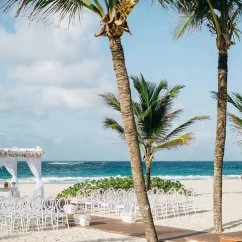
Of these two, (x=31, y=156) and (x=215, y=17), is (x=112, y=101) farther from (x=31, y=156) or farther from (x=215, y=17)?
(x=215, y=17)

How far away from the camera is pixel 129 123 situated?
25.6 ft

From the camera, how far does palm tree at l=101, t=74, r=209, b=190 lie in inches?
764

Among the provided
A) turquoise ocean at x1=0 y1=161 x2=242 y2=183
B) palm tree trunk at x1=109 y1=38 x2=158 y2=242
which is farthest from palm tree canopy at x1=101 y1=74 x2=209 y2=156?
turquoise ocean at x1=0 y1=161 x2=242 y2=183

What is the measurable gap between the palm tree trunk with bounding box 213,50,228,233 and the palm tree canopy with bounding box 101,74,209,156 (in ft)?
27.7

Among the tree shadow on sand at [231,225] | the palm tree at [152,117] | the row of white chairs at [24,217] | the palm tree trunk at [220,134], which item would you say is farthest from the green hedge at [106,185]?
the palm tree trunk at [220,134]

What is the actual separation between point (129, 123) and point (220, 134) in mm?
3585

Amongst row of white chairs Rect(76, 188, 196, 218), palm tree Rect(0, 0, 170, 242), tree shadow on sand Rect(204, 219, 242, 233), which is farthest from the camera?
row of white chairs Rect(76, 188, 196, 218)

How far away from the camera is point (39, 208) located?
12133mm

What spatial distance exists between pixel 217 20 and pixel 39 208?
649 centimetres

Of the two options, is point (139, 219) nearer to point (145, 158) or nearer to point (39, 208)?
point (39, 208)

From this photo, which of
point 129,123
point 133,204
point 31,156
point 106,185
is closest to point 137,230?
point 133,204

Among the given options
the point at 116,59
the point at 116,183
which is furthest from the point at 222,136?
the point at 116,183

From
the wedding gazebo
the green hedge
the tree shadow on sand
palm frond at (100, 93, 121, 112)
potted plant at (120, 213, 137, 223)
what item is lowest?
the tree shadow on sand

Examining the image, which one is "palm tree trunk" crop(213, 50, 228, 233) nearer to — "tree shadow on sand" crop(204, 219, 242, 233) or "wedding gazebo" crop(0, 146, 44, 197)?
"tree shadow on sand" crop(204, 219, 242, 233)
